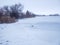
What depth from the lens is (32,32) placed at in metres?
1.29

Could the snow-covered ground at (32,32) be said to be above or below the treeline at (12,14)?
below

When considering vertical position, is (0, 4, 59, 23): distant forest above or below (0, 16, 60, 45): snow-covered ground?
above

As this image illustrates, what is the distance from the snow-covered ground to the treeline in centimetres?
5

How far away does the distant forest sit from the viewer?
128 centimetres

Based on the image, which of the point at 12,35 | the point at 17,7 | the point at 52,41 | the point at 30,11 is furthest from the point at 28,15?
the point at 52,41

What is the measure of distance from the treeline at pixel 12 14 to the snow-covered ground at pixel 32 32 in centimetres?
5

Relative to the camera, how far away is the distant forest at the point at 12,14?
128cm

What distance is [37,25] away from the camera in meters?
1.34

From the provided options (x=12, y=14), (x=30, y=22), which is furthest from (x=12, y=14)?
(x=30, y=22)

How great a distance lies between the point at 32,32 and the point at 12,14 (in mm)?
324

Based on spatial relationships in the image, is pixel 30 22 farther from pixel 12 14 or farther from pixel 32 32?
pixel 12 14

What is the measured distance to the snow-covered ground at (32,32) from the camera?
4.04ft

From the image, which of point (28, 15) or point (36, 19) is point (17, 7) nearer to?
point (28, 15)

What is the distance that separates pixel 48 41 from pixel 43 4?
0.46 metres
